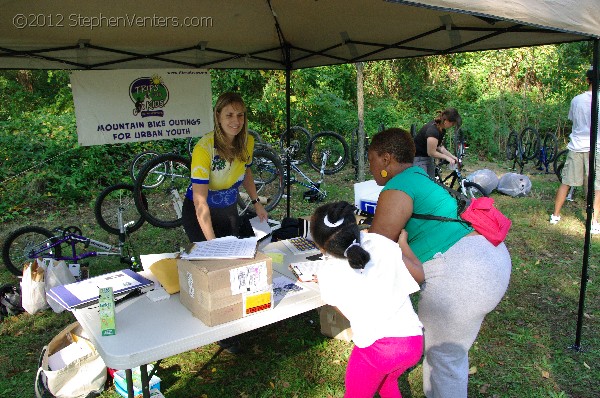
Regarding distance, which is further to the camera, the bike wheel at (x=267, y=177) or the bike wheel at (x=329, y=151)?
the bike wheel at (x=329, y=151)

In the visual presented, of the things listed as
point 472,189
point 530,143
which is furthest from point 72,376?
point 530,143

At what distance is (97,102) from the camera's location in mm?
4117

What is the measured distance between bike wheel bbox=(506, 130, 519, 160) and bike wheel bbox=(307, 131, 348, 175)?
12.7 ft

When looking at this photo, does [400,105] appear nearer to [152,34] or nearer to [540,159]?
[540,159]

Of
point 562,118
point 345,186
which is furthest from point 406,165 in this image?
point 562,118

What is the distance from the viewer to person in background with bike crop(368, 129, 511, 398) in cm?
206

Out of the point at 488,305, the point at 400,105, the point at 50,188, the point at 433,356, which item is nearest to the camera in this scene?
the point at 488,305

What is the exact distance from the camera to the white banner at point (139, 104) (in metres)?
4.10

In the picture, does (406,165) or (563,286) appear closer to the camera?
(406,165)

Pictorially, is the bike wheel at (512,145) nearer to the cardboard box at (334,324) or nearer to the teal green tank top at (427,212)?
the cardboard box at (334,324)

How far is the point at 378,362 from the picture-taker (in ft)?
5.88

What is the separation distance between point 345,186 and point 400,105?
6738 millimetres

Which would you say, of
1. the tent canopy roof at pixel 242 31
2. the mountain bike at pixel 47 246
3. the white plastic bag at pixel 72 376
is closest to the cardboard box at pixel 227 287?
the white plastic bag at pixel 72 376

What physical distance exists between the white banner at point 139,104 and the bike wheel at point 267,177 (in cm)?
165
